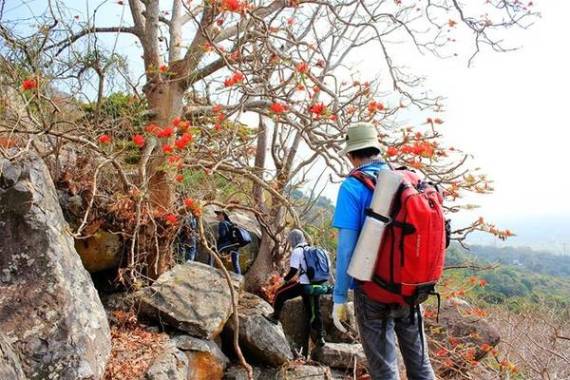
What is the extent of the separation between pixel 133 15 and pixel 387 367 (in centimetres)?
607

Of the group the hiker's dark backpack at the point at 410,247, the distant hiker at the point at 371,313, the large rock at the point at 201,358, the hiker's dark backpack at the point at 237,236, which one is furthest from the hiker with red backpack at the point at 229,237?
the hiker's dark backpack at the point at 410,247

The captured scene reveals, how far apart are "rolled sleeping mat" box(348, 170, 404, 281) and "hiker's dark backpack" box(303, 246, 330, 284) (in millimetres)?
3543

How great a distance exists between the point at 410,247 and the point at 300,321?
4.89m

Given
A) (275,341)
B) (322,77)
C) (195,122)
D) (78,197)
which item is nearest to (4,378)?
(78,197)

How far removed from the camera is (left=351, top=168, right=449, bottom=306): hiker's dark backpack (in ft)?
7.89

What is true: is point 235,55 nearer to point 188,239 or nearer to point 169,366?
point 188,239

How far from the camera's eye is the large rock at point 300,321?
6.82 m

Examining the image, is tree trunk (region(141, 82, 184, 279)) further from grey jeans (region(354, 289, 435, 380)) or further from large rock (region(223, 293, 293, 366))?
grey jeans (region(354, 289, 435, 380))

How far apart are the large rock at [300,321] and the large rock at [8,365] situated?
4.33 meters

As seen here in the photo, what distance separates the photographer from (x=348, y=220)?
259cm

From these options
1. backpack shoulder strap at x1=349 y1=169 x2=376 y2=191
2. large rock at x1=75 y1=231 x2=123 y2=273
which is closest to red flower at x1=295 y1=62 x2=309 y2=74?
backpack shoulder strap at x1=349 y1=169 x2=376 y2=191

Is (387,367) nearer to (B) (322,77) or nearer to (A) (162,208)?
(A) (162,208)

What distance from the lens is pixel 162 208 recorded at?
225 inches

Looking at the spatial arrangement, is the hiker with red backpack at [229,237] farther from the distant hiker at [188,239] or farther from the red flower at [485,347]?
the red flower at [485,347]
